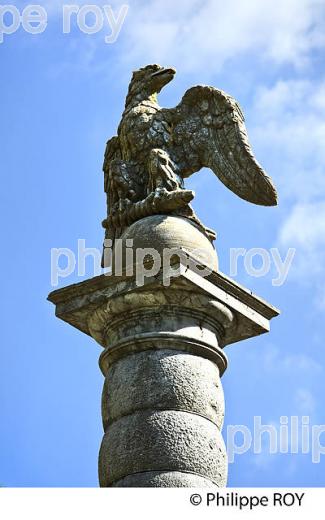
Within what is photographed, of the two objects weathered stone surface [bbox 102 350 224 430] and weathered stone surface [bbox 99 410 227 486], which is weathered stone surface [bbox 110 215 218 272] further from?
weathered stone surface [bbox 99 410 227 486]

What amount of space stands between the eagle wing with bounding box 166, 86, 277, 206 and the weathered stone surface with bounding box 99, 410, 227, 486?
2043 mm

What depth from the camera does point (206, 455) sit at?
745 cm

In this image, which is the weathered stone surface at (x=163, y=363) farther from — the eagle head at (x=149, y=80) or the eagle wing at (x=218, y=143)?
the eagle head at (x=149, y=80)

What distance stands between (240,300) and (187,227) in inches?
25.3

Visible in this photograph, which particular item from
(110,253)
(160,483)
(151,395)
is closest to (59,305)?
(110,253)

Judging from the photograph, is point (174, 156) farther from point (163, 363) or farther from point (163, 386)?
point (163, 386)

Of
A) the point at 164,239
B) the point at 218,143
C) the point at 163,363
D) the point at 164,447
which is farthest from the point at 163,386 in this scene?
the point at 218,143

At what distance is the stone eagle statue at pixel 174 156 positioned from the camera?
880cm

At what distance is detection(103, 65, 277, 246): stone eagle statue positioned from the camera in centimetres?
880

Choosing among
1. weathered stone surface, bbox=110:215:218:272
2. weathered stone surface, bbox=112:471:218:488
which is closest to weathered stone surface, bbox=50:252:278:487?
weathered stone surface, bbox=112:471:218:488

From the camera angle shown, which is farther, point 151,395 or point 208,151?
point 208,151

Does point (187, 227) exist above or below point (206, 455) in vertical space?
above
